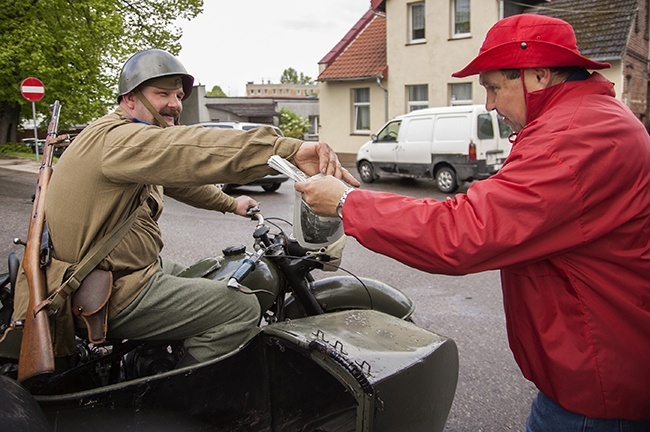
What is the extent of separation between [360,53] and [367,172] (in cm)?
938

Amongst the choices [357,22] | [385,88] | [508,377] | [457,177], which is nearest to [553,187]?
[508,377]

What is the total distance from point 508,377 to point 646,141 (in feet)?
9.76

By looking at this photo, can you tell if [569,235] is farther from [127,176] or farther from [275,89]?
[275,89]

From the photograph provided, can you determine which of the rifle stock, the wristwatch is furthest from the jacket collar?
the rifle stock

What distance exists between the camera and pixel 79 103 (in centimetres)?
2311

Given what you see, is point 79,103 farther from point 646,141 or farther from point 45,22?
point 646,141

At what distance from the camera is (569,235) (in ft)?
5.50

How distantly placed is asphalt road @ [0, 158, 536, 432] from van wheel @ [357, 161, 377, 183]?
15.7 feet

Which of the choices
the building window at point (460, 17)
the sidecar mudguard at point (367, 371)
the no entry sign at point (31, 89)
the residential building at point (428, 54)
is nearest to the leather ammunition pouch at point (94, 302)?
the sidecar mudguard at point (367, 371)

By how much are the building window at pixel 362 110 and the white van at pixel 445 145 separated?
7736 mm

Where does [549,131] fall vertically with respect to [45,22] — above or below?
below

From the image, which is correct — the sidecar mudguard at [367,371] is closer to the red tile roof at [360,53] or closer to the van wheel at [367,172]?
the van wheel at [367,172]

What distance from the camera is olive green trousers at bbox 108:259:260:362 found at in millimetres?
2613

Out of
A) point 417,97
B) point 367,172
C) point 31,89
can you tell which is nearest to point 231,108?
point 417,97
